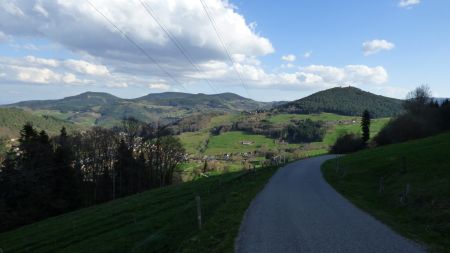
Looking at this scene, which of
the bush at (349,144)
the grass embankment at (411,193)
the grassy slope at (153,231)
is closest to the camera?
the grassy slope at (153,231)

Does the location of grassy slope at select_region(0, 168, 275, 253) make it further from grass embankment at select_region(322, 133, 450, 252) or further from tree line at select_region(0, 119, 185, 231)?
tree line at select_region(0, 119, 185, 231)

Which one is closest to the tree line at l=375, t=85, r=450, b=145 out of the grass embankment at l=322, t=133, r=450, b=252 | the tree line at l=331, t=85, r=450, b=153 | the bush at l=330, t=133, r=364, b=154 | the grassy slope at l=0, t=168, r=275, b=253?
the tree line at l=331, t=85, r=450, b=153

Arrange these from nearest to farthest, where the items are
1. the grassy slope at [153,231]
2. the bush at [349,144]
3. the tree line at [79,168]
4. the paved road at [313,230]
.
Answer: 1. the paved road at [313,230]
2. the grassy slope at [153,231]
3. the tree line at [79,168]
4. the bush at [349,144]

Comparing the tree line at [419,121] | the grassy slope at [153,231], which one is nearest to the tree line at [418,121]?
the tree line at [419,121]

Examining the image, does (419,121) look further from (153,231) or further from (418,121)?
(153,231)

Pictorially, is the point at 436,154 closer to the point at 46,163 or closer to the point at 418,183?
the point at 418,183

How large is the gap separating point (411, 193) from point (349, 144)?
9785cm

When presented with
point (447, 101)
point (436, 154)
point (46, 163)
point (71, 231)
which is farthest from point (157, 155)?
point (447, 101)

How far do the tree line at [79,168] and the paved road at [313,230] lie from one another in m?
48.2

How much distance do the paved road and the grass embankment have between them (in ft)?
3.15

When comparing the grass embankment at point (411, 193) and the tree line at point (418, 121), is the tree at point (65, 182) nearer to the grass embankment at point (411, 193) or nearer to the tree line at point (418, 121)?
the grass embankment at point (411, 193)

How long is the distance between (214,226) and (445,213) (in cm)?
1046

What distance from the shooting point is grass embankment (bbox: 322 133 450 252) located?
15.8 m

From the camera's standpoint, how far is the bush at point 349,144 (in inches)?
4516
